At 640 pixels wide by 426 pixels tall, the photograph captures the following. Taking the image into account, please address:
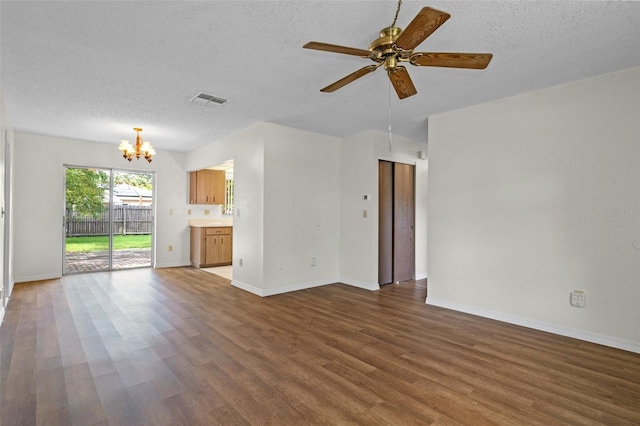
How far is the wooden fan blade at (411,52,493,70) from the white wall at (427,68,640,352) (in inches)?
74.5

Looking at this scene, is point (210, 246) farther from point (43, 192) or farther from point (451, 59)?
point (451, 59)

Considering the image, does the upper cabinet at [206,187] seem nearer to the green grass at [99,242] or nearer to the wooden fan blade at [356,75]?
the green grass at [99,242]

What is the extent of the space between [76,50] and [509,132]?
4.32 metres

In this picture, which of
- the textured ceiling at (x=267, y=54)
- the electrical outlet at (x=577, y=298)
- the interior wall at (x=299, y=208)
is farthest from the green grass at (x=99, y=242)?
the electrical outlet at (x=577, y=298)

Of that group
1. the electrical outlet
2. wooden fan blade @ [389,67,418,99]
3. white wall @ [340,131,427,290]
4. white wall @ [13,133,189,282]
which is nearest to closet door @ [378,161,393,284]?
white wall @ [340,131,427,290]

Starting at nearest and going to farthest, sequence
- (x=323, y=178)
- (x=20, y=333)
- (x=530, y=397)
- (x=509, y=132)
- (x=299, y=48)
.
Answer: (x=530, y=397) → (x=299, y=48) → (x=20, y=333) → (x=509, y=132) → (x=323, y=178)

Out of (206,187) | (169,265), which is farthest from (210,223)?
(169,265)

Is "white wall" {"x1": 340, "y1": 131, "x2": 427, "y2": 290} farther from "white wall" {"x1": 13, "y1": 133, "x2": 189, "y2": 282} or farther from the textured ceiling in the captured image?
"white wall" {"x1": 13, "y1": 133, "x2": 189, "y2": 282}

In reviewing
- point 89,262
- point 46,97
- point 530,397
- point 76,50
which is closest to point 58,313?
point 46,97

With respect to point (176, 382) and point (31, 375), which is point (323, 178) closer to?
point (176, 382)

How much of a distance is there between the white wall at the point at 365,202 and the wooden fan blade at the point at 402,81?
2.63 m

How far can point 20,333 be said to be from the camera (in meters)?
3.20

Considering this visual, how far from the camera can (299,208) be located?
521cm

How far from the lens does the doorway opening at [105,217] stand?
6227mm
